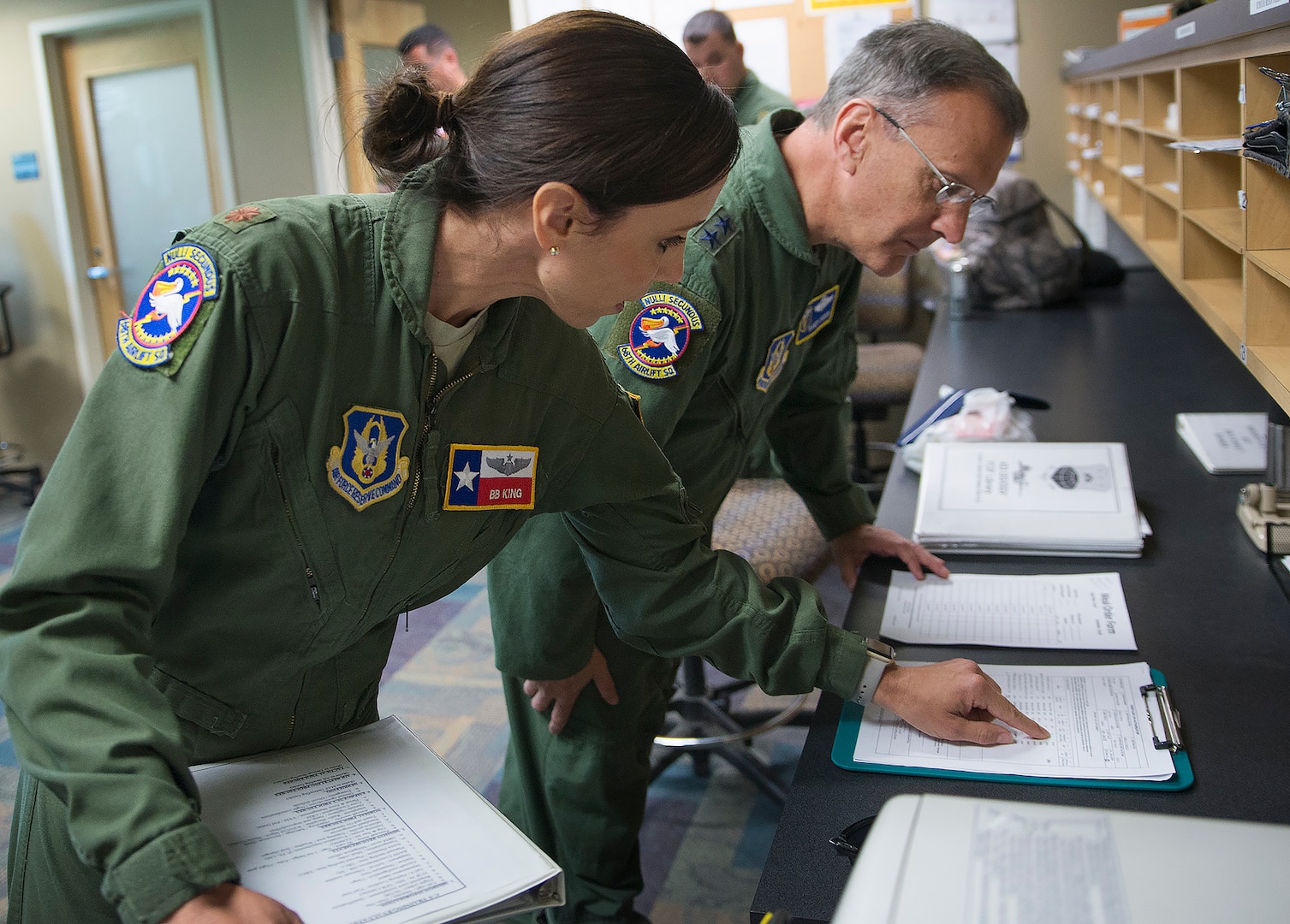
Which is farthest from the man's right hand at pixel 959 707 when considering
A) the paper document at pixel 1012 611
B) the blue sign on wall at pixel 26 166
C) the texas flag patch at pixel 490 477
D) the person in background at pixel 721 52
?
the blue sign on wall at pixel 26 166

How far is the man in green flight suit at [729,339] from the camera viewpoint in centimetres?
131

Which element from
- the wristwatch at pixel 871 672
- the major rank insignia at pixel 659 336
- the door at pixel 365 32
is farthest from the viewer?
the door at pixel 365 32

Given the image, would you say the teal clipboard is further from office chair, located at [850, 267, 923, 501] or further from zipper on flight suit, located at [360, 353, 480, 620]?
office chair, located at [850, 267, 923, 501]

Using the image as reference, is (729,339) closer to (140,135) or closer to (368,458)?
(368,458)

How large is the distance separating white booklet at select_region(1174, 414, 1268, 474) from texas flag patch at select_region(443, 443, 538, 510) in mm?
1388

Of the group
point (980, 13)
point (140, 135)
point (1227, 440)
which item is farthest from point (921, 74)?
point (140, 135)

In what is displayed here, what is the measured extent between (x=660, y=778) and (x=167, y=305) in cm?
200

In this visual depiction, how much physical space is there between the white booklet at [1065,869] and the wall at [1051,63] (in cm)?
408

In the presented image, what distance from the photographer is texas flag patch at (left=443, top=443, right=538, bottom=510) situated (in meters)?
0.98

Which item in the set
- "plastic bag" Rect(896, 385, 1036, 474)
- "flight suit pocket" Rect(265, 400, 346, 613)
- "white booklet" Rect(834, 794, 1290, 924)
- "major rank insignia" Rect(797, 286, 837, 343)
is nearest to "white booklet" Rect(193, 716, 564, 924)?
"flight suit pocket" Rect(265, 400, 346, 613)

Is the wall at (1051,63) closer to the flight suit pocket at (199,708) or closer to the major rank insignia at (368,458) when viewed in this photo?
the major rank insignia at (368,458)

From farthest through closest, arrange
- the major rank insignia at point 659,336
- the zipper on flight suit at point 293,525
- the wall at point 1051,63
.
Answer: the wall at point 1051,63 < the major rank insignia at point 659,336 < the zipper on flight suit at point 293,525

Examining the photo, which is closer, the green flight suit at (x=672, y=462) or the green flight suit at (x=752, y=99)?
the green flight suit at (x=672, y=462)

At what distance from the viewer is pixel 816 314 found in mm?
1571
